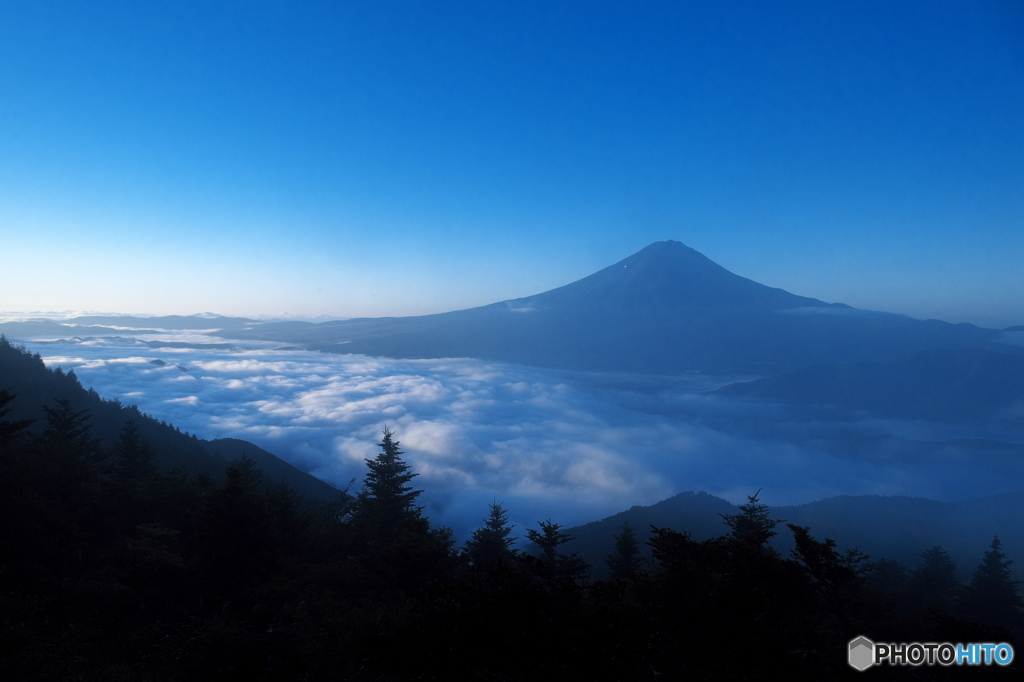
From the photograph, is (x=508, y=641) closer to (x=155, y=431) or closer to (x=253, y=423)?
(x=155, y=431)

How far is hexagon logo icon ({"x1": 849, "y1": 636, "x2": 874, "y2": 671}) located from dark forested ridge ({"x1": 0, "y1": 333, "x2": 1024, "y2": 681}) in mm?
117

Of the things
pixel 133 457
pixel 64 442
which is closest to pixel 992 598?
pixel 64 442

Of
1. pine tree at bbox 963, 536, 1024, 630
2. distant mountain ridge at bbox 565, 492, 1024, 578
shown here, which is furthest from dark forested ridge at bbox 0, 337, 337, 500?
pine tree at bbox 963, 536, 1024, 630

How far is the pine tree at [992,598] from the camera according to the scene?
641 inches

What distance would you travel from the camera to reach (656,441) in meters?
171

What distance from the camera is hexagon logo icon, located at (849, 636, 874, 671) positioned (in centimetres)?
530

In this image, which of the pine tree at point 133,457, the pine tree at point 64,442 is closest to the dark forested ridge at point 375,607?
the pine tree at point 64,442

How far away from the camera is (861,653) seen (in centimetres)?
545

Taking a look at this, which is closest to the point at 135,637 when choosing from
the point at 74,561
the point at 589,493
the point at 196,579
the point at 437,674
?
the point at 196,579

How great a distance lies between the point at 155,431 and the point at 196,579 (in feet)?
205

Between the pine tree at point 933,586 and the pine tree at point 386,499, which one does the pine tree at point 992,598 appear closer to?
the pine tree at point 933,586

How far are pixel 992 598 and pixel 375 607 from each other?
23826 mm

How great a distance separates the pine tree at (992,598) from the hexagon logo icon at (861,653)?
690 inches

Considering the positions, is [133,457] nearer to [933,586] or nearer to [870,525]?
[933,586]
